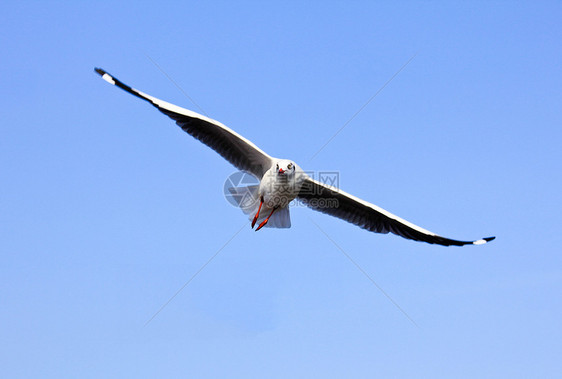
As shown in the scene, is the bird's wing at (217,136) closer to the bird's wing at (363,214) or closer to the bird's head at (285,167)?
the bird's head at (285,167)

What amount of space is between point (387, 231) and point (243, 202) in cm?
250

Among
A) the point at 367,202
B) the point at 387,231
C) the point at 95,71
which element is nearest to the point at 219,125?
the point at 95,71

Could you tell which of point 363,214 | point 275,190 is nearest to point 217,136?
point 275,190

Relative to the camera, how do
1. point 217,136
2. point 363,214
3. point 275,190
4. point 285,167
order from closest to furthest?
point 285,167, point 275,190, point 217,136, point 363,214

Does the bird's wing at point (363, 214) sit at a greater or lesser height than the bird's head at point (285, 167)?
greater

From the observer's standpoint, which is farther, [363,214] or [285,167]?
[363,214]

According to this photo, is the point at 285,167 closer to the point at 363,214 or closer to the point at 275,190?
the point at 275,190

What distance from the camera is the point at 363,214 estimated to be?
10.8m

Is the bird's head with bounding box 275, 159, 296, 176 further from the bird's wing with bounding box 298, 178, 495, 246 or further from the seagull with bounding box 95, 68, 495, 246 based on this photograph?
the bird's wing with bounding box 298, 178, 495, 246

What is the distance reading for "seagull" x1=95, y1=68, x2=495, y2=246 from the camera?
9.42 m

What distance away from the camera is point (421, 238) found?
1071 cm

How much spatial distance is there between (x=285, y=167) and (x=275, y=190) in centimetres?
44

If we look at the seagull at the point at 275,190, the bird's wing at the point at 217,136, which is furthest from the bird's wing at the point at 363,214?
the bird's wing at the point at 217,136

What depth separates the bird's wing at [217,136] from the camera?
30.6ft
